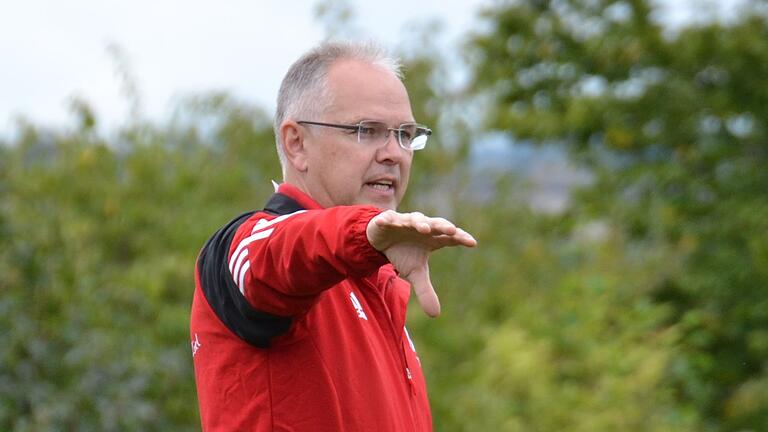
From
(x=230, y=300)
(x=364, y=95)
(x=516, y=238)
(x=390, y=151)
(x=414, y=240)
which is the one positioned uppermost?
(x=364, y=95)

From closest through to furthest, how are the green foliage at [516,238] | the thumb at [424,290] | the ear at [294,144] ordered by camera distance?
the thumb at [424,290]
the ear at [294,144]
the green foliage at [516,238]

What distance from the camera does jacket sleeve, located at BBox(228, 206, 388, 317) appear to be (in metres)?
2.29

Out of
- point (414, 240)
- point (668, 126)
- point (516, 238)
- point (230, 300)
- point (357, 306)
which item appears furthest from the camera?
point (668, 126)

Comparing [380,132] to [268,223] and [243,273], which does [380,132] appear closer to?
[268,223]

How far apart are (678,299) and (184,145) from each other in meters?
5.33

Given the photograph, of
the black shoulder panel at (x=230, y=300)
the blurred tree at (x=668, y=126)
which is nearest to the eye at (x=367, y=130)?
A: the black shoulder panel at (x=230, y=300)

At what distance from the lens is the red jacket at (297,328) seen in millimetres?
2336

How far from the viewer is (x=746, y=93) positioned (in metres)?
12.4

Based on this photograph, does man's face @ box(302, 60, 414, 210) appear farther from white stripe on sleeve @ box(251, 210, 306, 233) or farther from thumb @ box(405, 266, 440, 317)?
thumb @ box(405, 266, 440, 317)

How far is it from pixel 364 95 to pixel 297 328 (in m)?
0.59

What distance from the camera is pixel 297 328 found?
2.60m

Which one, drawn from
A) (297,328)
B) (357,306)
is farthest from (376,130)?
(297,328)

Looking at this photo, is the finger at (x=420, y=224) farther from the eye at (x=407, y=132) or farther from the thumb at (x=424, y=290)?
the eye at (x=407, y=132)

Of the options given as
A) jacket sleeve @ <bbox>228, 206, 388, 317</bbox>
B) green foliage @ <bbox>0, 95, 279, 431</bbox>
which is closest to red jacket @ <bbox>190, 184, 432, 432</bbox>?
jacket sleeve @ <bbox>228, 206, 388, 317</bbox>
